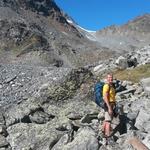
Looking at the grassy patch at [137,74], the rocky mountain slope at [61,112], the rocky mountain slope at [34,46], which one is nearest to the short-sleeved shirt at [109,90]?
the rocky mountain slope at [61,112]

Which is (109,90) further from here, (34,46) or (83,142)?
(34,46)

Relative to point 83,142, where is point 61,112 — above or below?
above

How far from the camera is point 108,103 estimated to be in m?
17.0

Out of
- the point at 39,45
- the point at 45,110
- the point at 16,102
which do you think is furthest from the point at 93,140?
the point at 39,45

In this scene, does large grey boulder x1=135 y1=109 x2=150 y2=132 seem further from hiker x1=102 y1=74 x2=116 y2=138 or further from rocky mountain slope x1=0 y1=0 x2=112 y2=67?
rocky mountain slope x1=0 y1=0 x2=112 y2=67

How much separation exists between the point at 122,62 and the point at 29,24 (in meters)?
97.7

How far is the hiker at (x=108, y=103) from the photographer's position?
17.0 m

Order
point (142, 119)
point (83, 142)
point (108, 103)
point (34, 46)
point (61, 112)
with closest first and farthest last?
1. point (83, 142)
2. point (108, 103)
3. point (142, 119)
4. point (61, 112)
5. point (34, 46)

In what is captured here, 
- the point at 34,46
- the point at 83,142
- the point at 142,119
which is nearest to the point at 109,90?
the point at 83,142

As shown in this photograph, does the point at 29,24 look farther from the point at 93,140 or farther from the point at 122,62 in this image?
the point at 93,140

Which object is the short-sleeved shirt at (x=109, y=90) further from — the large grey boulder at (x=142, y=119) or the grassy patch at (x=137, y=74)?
the grassy patch at (x=137, y=74)

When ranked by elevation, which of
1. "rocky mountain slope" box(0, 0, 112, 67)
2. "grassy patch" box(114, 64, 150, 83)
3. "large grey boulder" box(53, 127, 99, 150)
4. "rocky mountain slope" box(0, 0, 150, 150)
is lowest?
"large grey boulder" box(53, 127, 99, 150)

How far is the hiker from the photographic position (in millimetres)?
17000

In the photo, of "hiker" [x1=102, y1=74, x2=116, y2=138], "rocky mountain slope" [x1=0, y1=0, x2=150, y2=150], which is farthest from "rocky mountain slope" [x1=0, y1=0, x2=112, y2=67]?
"hiker" [x1=102, y1=74, x2=116, y2=138]
